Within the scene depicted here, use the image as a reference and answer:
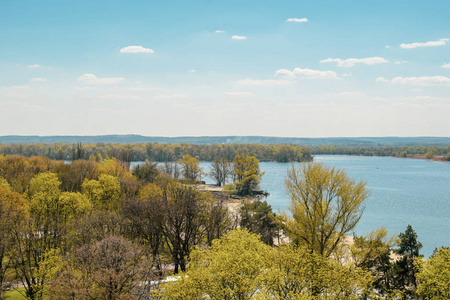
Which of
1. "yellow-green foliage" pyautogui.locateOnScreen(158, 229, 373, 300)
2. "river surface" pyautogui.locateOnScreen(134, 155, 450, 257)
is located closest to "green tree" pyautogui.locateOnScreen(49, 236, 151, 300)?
"yellow-green foliage" pyautogui.locateOnScreen(158, 229, 373, 300)

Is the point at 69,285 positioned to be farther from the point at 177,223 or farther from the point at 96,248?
the point at 177,223

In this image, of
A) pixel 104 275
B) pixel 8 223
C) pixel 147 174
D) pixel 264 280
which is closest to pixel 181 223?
pixel 8 223

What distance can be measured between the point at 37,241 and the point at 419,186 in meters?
97.4

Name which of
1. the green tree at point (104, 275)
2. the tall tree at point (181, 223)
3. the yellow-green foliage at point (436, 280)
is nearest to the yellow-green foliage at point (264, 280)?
the green tree at point (104, 275)

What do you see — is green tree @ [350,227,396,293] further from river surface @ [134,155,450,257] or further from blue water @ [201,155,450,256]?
blue water @ [201,155,450,256]

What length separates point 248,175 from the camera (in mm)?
89812

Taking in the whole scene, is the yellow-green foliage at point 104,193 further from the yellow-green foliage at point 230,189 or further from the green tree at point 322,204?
the yellow-green foliage at point 230,189

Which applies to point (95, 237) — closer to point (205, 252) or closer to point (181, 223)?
point (181, 223)

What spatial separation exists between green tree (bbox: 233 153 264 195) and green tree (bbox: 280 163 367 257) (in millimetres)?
58394

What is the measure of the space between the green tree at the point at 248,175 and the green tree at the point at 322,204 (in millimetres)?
58394

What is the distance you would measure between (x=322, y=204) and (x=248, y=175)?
2493 inches

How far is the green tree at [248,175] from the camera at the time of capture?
286ft

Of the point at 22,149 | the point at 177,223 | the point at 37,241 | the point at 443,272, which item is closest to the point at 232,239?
the point at 177,223

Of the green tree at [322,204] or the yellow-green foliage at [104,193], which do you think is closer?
the green tree at [322,204]
